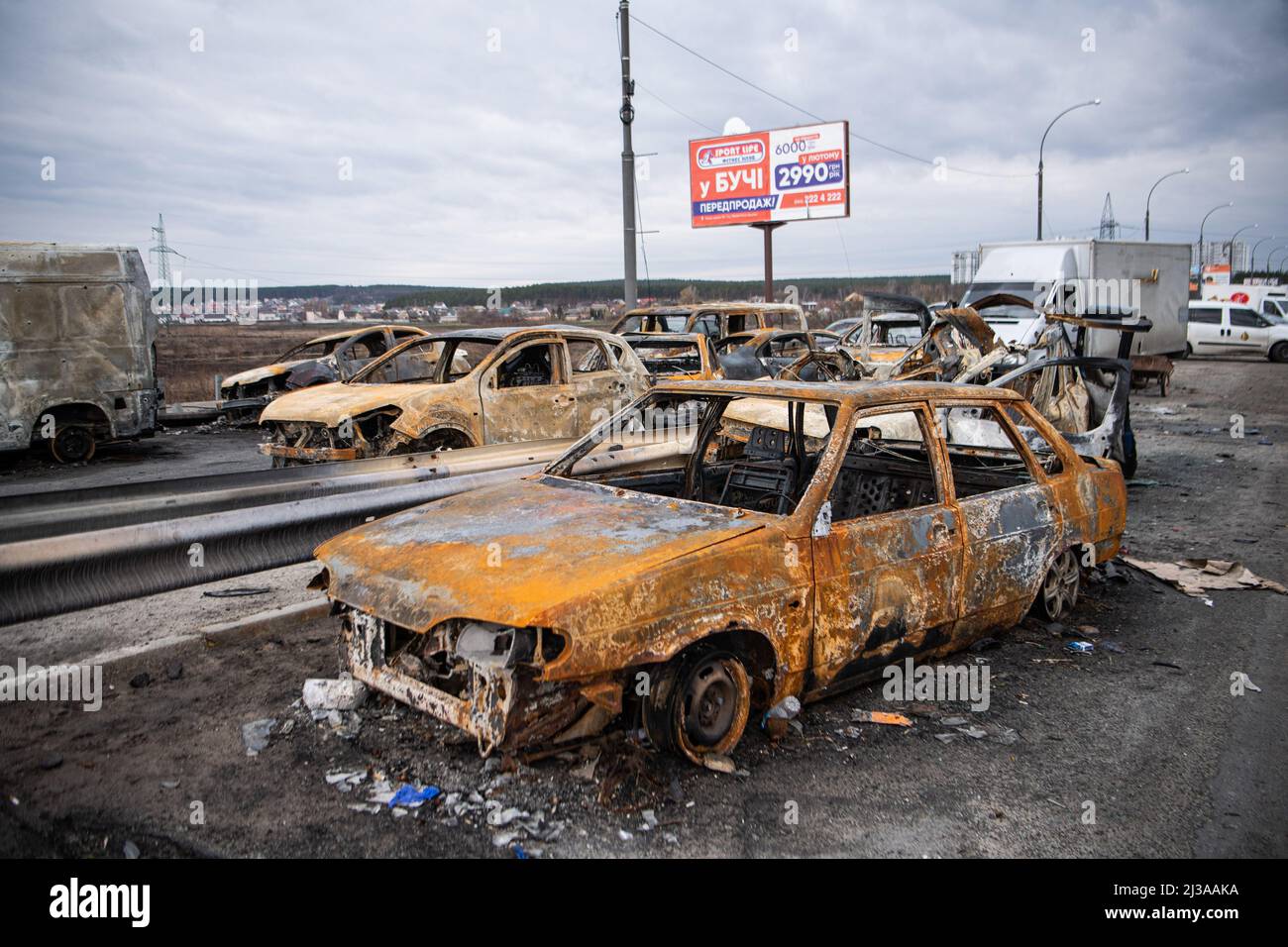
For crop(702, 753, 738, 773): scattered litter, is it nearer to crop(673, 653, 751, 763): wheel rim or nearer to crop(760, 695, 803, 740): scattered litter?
crop(673, 653, 751, 763): wheel rim

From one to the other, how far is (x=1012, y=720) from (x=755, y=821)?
4.96ft

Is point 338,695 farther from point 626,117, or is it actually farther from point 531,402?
point 626,117

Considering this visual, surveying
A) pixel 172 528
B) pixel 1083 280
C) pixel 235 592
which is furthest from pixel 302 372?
pixel 1083 280

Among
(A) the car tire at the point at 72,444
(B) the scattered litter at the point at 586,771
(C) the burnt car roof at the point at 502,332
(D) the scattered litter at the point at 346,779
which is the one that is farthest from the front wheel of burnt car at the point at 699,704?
(A) the car tire at the point at 72,444

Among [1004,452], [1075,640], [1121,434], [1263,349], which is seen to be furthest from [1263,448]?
[1263,349]

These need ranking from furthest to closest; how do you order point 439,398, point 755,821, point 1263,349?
1. point 1263,349
2. point 439,398
3. point 755,821

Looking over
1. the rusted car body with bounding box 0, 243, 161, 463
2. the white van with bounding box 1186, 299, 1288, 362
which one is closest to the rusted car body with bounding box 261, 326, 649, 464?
the rusted car body with bounding box 0, 243, 161, 463

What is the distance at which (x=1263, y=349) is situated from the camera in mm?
29719

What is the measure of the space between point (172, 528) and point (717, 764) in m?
2.38

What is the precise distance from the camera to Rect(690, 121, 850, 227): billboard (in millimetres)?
28922

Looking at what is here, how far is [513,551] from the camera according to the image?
366 cm

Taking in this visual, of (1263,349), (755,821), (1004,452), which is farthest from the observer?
(1263,349)

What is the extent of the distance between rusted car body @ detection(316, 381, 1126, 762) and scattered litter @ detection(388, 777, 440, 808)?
275 mm
